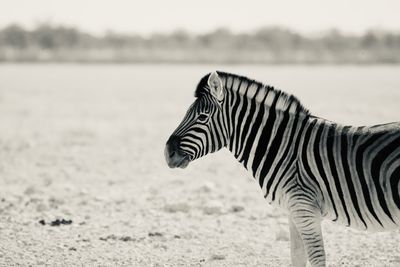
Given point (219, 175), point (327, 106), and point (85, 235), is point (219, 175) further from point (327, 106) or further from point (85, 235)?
point (327, 106)

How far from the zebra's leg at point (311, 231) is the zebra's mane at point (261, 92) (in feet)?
2.43

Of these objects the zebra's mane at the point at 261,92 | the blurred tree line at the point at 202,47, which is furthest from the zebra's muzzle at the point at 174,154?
the blurred tree line at the point at 202,47

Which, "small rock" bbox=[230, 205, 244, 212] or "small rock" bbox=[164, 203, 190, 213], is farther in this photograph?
"small rock" bbox=[230, 205, 244, 212]

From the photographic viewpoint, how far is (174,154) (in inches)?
190

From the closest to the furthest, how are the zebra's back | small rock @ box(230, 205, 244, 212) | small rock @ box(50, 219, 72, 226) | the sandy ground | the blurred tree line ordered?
the zebra's back, the sandy ground, small rock @ box(50, 219, 72, 226), small rock @ box(230, 205, 244, 212), the blurred tree line

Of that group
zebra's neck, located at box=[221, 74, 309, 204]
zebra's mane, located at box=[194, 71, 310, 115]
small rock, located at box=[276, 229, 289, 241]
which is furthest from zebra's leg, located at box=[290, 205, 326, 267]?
small rock, located at box=[276, 229, 289, 241]

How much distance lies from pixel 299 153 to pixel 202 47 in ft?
204

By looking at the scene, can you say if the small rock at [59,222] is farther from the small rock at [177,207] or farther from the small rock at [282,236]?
the small rock at [282,236]

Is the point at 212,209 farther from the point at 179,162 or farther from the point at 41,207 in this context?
the point at 179,162

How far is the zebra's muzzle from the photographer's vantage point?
15.8 feet

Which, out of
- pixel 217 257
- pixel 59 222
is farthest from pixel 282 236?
pixel 59 222

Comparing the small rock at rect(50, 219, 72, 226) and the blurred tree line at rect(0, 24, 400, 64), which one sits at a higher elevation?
the blurred tree line at rect(0, 24, 400, 64)

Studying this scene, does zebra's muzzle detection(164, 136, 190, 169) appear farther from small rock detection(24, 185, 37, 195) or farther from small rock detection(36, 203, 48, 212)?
small rock detection(24, 185, 37, 195)

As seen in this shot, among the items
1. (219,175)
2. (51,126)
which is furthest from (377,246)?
(51,126)
